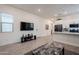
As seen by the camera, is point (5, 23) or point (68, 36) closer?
point (5, 23)

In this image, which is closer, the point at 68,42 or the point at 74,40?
the point at 74,40

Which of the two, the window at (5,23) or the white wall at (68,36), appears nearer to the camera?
the window at (5,23)

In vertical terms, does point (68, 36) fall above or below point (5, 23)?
below

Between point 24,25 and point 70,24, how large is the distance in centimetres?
233

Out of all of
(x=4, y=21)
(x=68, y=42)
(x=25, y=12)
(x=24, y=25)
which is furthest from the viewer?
(x=68, y=42)

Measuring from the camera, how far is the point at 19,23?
397 cm

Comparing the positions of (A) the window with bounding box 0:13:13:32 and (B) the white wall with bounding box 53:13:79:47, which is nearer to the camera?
(A) the window with bounding box 0:13:13:32
